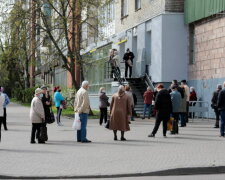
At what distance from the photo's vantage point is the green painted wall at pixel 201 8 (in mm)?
29855

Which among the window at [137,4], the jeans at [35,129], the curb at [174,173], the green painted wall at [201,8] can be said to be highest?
the window at [137,4]

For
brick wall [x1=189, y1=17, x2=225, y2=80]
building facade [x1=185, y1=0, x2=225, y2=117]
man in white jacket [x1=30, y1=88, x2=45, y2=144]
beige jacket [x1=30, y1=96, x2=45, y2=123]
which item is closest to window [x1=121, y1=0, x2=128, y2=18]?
building facade [x1=185, y1=0, x2=225, y2=117]

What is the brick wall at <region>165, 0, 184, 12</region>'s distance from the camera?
113 feet

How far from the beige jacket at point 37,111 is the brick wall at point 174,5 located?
61.2ft

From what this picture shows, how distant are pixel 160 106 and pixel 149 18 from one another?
1897 centimetres

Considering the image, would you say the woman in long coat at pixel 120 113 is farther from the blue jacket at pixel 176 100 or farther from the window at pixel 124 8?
the window at pixel 124 8

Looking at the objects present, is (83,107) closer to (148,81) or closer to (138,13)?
(148,81)

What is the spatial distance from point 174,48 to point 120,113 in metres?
17.2

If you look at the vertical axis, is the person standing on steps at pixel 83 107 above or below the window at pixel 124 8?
below

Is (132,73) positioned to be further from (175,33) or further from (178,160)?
(178,160)

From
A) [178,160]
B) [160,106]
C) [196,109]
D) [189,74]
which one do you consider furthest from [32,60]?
[178,160]

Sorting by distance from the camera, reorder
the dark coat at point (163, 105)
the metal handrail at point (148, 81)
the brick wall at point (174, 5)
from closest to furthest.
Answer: the dark coat at point (163, 105)
the brick wall at point (174, 5)
the metal handrail at point (148, 81)

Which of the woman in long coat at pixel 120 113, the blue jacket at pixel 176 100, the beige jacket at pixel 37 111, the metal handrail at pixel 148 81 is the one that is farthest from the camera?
the metal handrail at pixel 148 81

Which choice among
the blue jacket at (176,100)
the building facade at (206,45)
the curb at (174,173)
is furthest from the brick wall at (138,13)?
the curb at (174,173)
